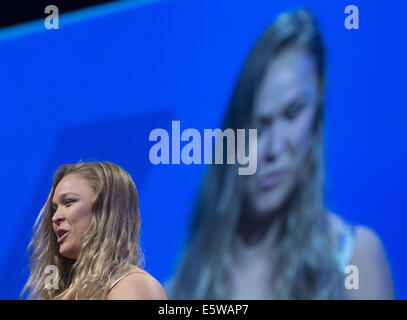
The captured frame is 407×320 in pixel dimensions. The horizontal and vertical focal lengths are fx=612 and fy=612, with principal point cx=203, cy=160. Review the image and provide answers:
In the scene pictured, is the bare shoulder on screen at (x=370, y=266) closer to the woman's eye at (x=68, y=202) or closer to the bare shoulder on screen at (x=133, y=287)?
the bare shoulder on screen at (x=133, y=287)

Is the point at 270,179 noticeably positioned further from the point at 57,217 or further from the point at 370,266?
the point at 57,217

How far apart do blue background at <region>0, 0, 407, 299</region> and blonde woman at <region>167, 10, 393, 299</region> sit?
6 cm

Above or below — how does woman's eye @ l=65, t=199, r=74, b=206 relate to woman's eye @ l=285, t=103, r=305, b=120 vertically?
below

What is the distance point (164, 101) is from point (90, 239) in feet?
2.58

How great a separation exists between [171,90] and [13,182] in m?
0.95

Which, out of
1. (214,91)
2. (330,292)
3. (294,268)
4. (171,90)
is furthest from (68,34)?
(330,292)

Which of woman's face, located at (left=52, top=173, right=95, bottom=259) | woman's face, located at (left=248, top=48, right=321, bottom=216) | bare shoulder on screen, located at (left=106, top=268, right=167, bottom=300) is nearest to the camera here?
bare shoulder on screen, located at (left=106, top=268, right=167, bottom=300)

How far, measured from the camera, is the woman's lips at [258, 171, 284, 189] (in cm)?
297

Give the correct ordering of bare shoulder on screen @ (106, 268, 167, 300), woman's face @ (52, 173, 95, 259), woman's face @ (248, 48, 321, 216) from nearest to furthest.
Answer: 1. bare shoulder on screen @ (106, 268, 167, 300)
2. woman's face @ (52, 173, 95, 259)
3. woman's face @ (248, 48, 321, 216)

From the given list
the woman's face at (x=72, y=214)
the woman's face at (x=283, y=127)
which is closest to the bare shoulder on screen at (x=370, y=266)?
the woman's face at (x=283, y=127)

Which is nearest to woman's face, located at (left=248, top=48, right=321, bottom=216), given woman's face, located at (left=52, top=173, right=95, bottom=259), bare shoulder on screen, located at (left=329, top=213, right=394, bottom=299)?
bare shoulder on screen, located at (left=329, top=213, right=394, bottom=299)

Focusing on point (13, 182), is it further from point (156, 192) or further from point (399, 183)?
point (399, 183)

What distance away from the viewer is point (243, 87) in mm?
3057

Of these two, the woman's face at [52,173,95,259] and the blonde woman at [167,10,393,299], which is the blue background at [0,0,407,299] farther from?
the woman's face at [52,173,95,259]
